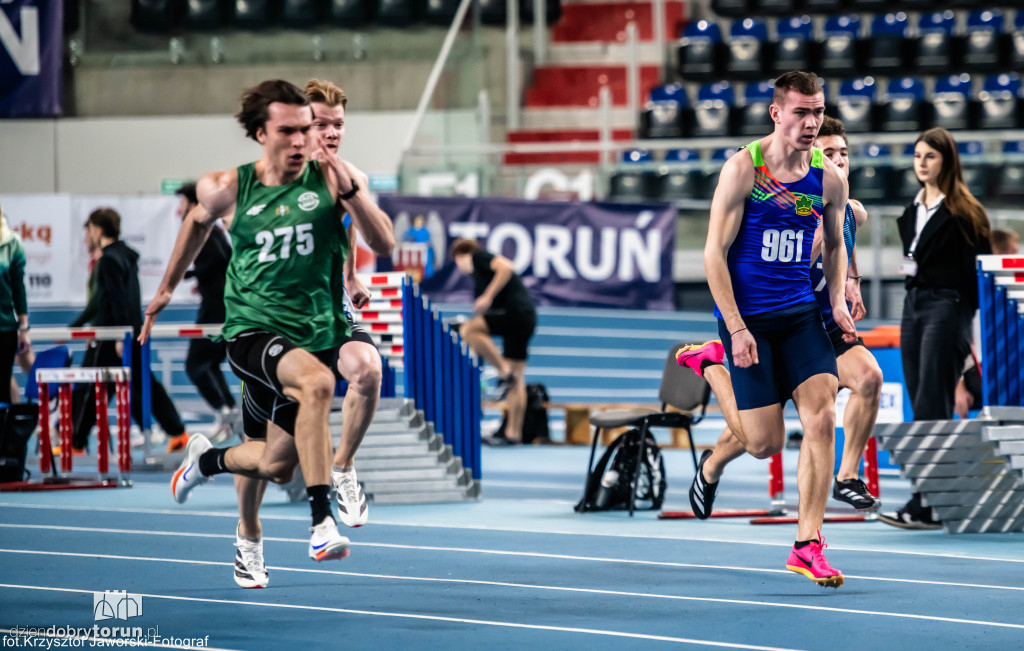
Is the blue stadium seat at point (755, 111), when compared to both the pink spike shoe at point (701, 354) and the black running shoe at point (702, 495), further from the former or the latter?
the black running shoe at point (702, 495)

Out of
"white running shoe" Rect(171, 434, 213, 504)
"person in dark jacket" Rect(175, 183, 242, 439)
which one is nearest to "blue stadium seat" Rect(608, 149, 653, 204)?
"person in dark jacket" Rect(175, 183, 242, 439)

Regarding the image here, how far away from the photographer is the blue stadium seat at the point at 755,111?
1897 cm

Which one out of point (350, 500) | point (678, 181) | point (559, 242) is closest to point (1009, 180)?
point (678, 181)

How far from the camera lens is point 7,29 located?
1922 cm

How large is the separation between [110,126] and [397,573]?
50.9ft

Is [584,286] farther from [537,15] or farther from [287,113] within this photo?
[287,113]

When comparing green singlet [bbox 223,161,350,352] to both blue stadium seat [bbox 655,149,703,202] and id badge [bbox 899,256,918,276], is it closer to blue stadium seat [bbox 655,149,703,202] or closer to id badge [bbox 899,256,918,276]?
id badge [bbox 899,256,918,276]

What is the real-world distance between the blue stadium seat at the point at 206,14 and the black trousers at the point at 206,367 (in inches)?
399

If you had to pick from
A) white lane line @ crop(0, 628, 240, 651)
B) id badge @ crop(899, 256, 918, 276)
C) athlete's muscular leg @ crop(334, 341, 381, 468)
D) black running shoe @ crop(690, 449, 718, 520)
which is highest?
id badge @ crop(899, 256, 918, 276)

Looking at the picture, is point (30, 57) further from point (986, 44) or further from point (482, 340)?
point (986, 44)

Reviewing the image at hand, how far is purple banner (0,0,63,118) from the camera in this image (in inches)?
758

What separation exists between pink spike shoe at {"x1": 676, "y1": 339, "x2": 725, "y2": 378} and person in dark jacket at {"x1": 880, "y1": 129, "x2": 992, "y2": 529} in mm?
1569

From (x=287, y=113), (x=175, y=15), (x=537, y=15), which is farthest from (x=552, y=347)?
(x=287, y=113)

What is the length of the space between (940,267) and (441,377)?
336 cm
